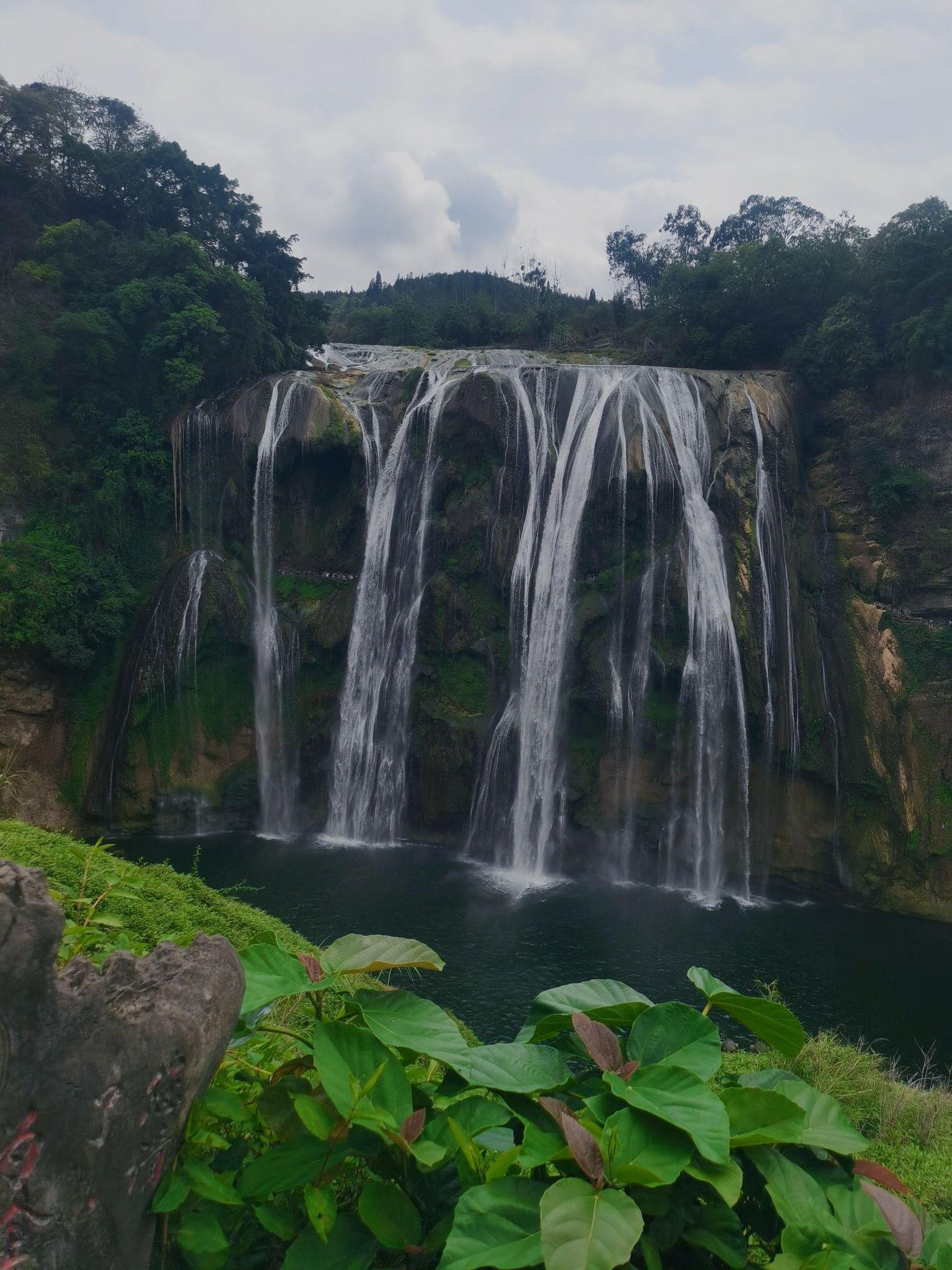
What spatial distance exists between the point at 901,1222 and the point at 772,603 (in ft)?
52.4

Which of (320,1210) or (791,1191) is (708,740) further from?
(320,1210)

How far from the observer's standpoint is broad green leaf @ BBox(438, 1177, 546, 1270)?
109 centimetres

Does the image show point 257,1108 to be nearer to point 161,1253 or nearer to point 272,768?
point 161,1253

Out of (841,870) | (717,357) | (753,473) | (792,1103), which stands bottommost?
(841,870)

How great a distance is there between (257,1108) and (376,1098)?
26cm

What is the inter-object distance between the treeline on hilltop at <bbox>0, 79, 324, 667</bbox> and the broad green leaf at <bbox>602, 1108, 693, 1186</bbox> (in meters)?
17.4

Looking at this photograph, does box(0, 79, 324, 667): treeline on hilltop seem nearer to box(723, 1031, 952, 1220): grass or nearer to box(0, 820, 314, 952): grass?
box(0, 820, 314, 952): grass

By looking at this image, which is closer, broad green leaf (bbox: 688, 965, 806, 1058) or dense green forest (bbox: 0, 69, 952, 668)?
broad green leaf (bbox: 688, 965, 806, 1058)

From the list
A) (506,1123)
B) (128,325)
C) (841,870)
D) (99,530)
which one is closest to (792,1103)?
(506,1123)

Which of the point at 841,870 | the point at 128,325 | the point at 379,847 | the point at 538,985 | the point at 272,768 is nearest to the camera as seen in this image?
the point at 538,985

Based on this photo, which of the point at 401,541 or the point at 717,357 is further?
the point at 717,357

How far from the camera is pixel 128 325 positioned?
19875mm

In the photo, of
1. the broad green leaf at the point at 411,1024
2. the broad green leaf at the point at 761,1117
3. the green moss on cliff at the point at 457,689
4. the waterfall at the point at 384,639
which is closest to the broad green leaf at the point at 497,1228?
the broad green leaf at the point at 411,1024

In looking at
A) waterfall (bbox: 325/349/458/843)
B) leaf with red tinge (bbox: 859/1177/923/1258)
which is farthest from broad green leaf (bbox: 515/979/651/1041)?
waterfall (bbox: 325/349/458/843)
